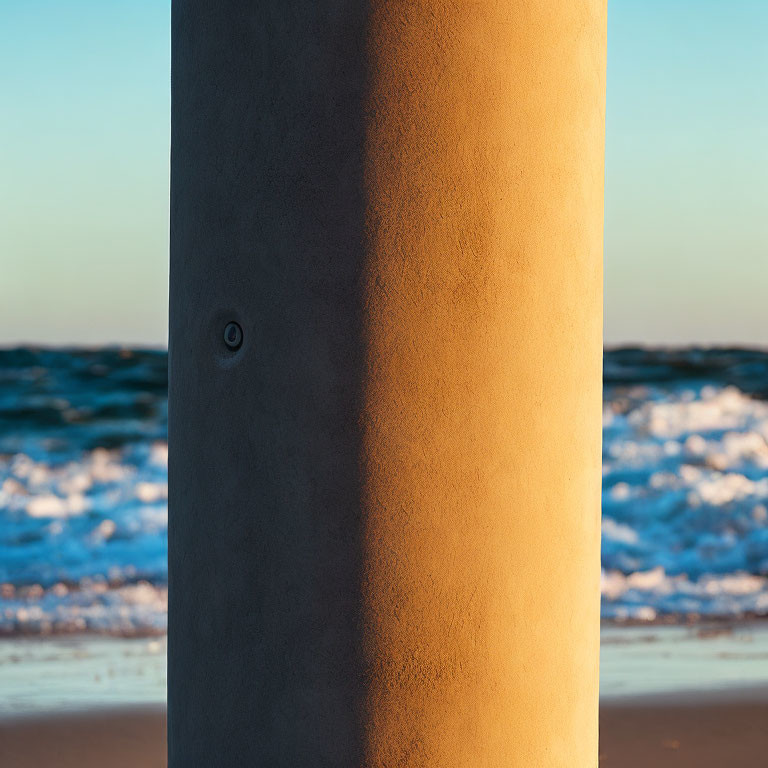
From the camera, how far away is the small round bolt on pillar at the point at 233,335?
77.1 inches

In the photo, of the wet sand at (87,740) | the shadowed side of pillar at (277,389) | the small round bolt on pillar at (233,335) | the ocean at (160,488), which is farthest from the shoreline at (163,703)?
the small round bolt on pillar at (233,335)

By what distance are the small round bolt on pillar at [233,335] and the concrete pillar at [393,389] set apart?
16 millimetres

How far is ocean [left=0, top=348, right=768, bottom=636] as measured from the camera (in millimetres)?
7555

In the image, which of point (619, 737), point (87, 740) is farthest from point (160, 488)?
point (619, 737)

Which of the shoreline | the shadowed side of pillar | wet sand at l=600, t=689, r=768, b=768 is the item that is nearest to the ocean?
the shoreline

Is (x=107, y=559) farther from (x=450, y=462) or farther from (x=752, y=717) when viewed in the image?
(x=450, y=462)

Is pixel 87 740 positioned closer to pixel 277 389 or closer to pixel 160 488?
pixel 277 389

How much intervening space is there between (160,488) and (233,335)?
34.8ft

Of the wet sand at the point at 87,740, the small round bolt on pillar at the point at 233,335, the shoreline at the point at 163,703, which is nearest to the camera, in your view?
the small round bolt on pillar at the point at 233,335

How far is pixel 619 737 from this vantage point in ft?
15.7

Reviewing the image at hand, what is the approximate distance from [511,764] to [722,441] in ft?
42.4

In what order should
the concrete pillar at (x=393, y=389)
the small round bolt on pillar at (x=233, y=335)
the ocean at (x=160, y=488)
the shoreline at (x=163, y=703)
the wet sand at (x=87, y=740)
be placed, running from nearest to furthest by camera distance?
the concrete pillar at (x=393, y=389) → the small round bolt on pillar at (x=233, y=335) → the wet sand at (x=87, y=740) → the shoreline at (x=163, y=703) → the ocean at (x=160, y=488)

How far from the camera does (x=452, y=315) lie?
1.87 metres

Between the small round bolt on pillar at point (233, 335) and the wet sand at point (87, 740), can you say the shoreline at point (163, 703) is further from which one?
the small round bolt on pillar at point (233, 335)
